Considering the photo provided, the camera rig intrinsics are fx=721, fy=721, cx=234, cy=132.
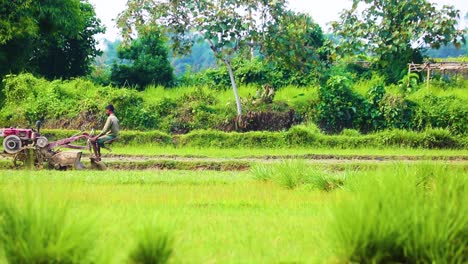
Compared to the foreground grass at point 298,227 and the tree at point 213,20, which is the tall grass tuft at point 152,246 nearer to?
the foreground grass at point 298,227

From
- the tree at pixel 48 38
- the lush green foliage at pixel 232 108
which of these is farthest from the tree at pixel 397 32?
the tree at pixel 48 38

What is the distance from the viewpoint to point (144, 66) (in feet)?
91.8

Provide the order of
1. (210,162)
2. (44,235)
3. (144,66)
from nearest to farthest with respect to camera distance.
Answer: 1. (44,235)
2. (210,162)
3. (144,66)

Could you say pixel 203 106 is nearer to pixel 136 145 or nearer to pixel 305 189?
pixel 136 145

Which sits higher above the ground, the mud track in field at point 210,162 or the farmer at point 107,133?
the farmer at point 107,133

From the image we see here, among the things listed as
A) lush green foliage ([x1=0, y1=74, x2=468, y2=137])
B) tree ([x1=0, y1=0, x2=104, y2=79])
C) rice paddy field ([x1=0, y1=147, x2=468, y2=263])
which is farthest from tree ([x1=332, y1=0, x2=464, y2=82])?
rice paddy field ([x1=0, y1=147, x2=468, y2=263])

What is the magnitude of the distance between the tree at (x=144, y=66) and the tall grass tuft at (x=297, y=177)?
1586 cm

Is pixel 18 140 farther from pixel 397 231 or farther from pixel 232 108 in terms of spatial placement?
pixel 397 231

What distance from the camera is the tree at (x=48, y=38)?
25.3 m

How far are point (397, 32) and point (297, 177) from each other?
1576 centimetres

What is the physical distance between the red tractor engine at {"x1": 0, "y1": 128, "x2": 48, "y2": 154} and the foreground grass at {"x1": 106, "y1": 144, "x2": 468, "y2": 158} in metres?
3.66

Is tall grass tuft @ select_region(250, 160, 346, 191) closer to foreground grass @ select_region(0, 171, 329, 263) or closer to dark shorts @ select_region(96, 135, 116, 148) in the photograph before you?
foreground grass @ select_region(0, 171, 329, 263)

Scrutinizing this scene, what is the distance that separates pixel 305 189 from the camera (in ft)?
36.2

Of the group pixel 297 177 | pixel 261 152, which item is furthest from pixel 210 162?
pixel 297 177
